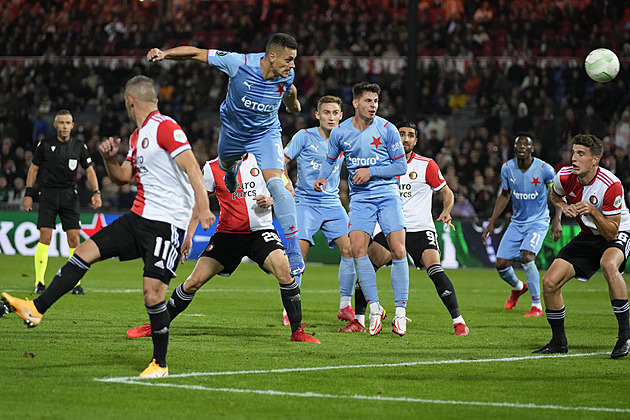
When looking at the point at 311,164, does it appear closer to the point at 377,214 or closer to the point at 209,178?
the point at 377,214

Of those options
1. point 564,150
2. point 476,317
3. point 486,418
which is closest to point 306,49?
point 564,150

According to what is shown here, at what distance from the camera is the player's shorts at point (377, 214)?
9.83 m

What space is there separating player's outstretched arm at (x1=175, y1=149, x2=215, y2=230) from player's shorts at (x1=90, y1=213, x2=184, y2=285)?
37 cm

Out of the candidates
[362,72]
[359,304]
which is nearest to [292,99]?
[359,304]

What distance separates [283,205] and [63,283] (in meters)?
2.80

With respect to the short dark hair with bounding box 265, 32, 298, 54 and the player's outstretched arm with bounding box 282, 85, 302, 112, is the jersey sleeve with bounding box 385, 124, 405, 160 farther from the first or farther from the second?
the short dark hair with bounding box 265, 32, 298, 54

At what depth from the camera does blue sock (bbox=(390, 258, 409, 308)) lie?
9969 millimetres

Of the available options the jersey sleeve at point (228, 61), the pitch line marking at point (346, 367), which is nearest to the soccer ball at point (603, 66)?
the pitch line marking at point (346, 367)

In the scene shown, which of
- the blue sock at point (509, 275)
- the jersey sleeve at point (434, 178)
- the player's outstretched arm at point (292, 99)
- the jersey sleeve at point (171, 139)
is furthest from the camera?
the blue sock at point (509, 275)

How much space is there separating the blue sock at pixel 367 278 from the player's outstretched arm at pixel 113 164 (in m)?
3.41

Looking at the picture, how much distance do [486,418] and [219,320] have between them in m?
5.68

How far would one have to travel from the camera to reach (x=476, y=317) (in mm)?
12078

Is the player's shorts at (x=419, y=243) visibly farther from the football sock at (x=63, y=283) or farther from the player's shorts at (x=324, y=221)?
the football sock at (x=63, y=283)

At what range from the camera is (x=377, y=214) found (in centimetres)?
996
